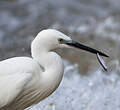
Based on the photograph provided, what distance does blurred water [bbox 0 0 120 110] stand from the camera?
3988 mm

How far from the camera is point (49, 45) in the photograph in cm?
264

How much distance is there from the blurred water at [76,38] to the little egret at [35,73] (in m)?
1.03

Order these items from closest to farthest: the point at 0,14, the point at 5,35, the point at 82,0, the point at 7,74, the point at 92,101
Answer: the point at 7,74 → the point at 92,101 → the point at 5,35 → the point at 0,14 → the point at 82,0

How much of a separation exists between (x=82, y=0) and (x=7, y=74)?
5.48 meters

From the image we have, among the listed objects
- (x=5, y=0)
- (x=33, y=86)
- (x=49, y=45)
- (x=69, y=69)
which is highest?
(x=49, y=45)

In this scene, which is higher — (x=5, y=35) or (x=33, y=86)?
(x=33, y=86)

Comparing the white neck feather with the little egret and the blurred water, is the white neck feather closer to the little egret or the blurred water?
the little egret

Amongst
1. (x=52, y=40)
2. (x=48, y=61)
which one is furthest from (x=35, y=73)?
(x=52, y=40)

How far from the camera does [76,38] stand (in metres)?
5.86

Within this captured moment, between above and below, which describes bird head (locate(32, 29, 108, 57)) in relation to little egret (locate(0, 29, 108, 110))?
above

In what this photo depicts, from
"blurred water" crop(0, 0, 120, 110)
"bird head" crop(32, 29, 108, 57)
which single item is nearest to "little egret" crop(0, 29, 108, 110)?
"bird head" crop(32, 29, 108, 57)

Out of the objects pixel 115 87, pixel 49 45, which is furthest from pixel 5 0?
pixel 49 45

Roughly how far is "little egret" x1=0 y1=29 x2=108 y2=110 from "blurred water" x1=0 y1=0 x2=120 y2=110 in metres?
1.03

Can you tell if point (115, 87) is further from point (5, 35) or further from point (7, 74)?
point (5, 35)
